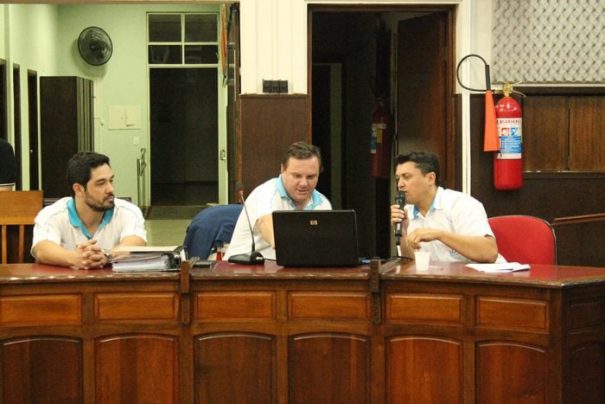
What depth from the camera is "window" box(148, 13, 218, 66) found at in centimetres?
1709

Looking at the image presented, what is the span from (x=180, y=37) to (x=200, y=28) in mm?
355

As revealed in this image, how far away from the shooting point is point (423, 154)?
509 centimetres

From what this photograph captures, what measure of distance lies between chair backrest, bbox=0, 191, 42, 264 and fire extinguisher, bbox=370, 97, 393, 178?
3721 mm

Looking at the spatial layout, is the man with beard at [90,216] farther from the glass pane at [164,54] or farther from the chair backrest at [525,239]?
the glass pane at [164,54]

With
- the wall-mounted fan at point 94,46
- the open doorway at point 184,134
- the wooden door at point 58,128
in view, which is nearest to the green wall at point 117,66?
the wall-mounted fan at point 94,46

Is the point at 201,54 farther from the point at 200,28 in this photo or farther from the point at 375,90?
the point at 375,90

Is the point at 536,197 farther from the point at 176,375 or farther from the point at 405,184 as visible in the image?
the point at 176,375

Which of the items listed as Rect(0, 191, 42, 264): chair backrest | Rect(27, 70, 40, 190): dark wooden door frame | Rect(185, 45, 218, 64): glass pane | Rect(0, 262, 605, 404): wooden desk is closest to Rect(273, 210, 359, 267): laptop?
Rect(0, 262, 605, 404): wooden desk

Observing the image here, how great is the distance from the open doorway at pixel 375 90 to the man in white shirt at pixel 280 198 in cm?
224

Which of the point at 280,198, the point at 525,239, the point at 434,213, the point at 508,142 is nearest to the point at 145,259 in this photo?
the point at 280,198

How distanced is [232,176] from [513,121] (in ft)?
7.16

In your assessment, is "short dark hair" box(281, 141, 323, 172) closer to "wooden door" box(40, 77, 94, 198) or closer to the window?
"wooden door" box(40, 77, 94, 198)

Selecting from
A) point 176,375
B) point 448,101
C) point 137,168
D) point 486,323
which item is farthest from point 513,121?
point 137,168

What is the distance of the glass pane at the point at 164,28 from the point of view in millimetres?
17047
